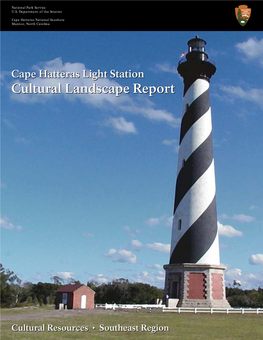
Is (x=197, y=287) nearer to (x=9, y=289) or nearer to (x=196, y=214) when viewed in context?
(x=196, y=214)

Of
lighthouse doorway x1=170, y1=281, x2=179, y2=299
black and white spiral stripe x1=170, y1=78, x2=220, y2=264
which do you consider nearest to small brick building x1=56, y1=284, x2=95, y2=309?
lighthouse doorway x1=170, y1=281, x2=179, y2=299

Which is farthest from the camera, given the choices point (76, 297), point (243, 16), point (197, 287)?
point (76, 297)

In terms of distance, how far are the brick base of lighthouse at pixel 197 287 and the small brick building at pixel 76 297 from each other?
9951 mm

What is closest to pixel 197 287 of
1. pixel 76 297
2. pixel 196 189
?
pixel 196 189

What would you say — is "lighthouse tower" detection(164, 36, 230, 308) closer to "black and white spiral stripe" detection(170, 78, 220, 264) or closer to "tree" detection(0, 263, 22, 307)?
"black and white spiral stripe" detection(170, 78, 220, 264)

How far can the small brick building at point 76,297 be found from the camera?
3306cm

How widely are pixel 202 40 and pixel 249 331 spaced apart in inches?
902

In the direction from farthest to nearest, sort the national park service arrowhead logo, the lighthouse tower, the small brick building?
the small brick building
the lighthouse tower
the national park service arrowhead logo

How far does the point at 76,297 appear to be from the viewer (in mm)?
33156

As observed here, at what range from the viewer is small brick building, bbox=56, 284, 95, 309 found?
33.1 metres

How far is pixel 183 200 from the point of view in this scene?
2720cm

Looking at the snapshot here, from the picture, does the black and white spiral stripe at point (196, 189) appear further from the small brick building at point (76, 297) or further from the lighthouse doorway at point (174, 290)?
the small brick building at point (76, 297)

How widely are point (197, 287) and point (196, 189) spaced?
248 inches

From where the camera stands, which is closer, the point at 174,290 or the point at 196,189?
the point at 174,290
